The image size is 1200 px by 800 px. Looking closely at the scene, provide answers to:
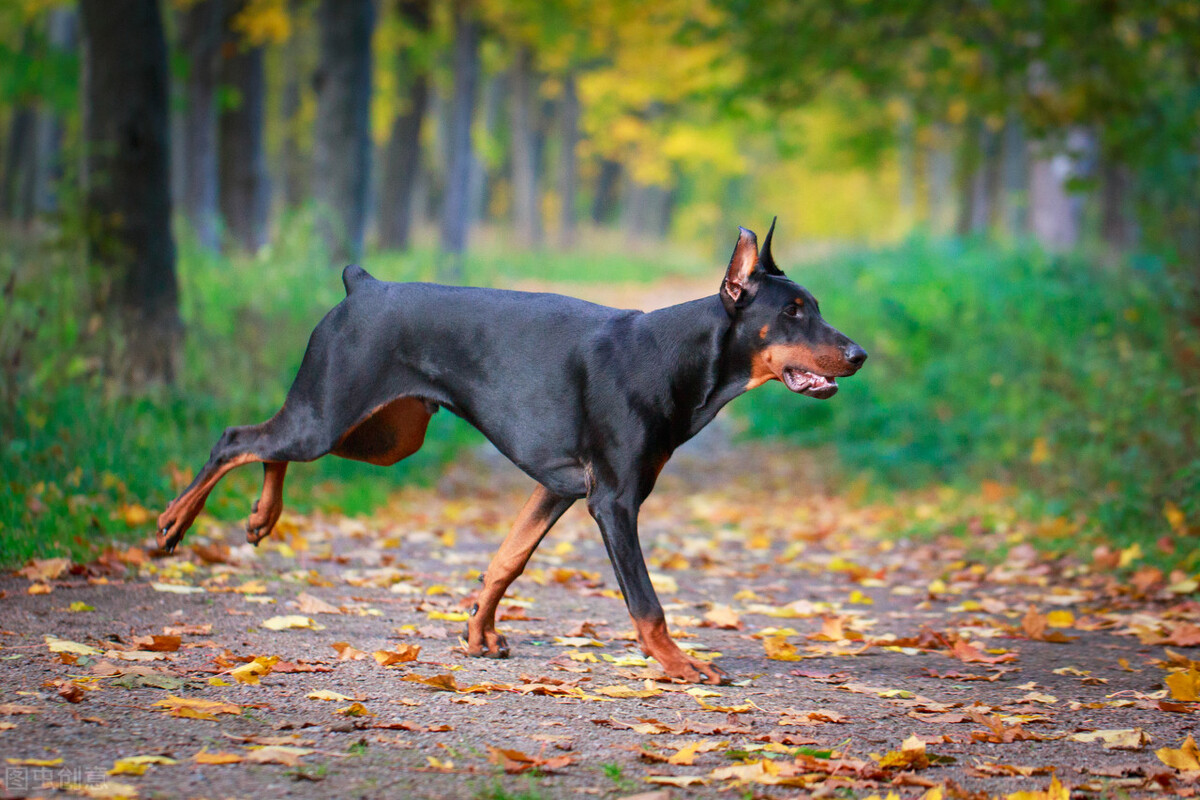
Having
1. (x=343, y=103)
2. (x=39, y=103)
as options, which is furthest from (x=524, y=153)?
(x=343, y=103)

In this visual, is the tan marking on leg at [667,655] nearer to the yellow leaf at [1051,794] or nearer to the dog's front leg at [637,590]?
the dog's front leg at [637,590]

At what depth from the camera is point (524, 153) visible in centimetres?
3234

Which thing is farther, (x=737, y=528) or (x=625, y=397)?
(x=737, y=528)

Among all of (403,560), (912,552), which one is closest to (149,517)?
(403,560)

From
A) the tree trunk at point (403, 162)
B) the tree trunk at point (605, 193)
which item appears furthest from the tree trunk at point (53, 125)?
the tree trunk at point (605, 193)

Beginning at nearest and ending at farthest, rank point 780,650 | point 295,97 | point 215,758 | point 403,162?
1. point 215,758
2. point 780,650
3. point 403,162
4. point 295,97

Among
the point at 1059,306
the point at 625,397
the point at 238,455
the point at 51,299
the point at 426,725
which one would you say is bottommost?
the point at 426,725

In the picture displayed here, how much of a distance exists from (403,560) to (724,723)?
11.4 ft

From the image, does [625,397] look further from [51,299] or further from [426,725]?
[51,299]

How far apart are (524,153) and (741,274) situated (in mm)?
28619

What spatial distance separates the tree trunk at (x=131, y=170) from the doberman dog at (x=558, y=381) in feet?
15.2

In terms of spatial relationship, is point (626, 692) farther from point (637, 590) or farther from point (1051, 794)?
point (1051, 794)

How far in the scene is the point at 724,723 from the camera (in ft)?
13.4

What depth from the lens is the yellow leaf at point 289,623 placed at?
5.11 m
